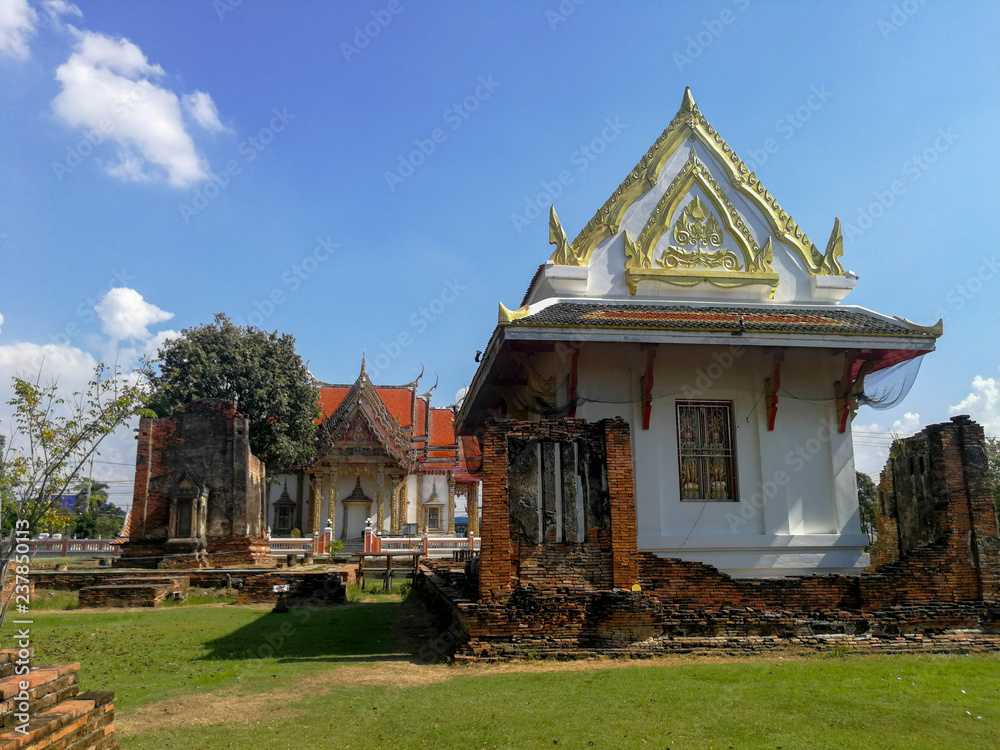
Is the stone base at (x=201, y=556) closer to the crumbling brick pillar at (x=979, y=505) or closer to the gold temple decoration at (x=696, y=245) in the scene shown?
the gold temple decoration at (x=696, y=245)

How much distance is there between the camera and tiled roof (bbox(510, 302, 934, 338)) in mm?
10531

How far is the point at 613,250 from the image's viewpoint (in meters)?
12.6

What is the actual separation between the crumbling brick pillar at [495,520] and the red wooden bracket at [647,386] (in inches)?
120

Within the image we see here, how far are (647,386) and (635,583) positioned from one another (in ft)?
10.8

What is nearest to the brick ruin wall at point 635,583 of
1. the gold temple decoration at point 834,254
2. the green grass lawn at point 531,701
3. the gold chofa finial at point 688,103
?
the green grass lawn at point 531,701

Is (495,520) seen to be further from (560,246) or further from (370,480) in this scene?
(370,480)

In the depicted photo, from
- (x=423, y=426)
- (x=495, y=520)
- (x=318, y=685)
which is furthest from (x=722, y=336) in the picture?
(x=423, y=426)

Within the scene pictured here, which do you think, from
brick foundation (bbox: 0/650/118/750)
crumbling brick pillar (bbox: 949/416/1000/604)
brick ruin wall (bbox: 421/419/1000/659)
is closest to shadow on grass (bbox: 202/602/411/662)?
brick ruin wall (bbox: 421/419/1000/659)

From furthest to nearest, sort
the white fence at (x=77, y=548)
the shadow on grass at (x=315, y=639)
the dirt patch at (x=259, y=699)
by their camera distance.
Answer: the white fence at (x=77, y=548) → the shadow on grass at (x=315, y=639) → the dirt patch at (x=259, y=699)

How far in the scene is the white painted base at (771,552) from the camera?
1110cm

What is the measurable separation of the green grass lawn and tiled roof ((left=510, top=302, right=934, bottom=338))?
14.1ft

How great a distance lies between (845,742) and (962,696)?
212 cm

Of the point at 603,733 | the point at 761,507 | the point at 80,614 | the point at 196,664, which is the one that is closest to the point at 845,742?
the point at 603,733

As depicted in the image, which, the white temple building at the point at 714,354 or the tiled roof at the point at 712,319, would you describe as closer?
the tiled roof at the point at 712,319
